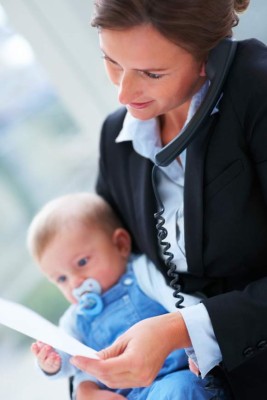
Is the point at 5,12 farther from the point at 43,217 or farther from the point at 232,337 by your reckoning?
the point at 232,337

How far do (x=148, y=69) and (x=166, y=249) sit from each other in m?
0.38

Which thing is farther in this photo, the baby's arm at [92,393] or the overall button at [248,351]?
the baby's arm at [92,393]

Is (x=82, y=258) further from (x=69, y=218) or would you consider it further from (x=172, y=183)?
(x=172, y=183)

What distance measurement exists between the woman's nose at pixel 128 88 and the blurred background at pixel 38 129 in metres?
0.56

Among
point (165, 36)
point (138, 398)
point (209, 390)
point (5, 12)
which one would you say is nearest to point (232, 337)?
point (209, 390)

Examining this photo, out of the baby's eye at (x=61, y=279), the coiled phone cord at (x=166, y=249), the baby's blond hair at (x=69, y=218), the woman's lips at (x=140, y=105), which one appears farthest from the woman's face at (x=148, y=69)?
the baby's eye at (x=61, y=279)

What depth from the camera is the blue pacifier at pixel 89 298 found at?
1266mm

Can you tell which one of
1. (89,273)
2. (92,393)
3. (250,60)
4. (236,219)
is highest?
(250,60)

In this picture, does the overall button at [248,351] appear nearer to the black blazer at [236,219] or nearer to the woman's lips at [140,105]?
the black blazer at [236,219]

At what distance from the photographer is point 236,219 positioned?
100 centimetres

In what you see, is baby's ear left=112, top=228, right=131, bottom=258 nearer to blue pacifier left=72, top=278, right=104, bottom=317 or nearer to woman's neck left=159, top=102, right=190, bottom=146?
blue pacifier left=72, top=278, right=104, bottom=317

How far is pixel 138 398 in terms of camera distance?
110 cm

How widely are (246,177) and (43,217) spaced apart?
0.61 meters

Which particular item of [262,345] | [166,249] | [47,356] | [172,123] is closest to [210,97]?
[172,123]
